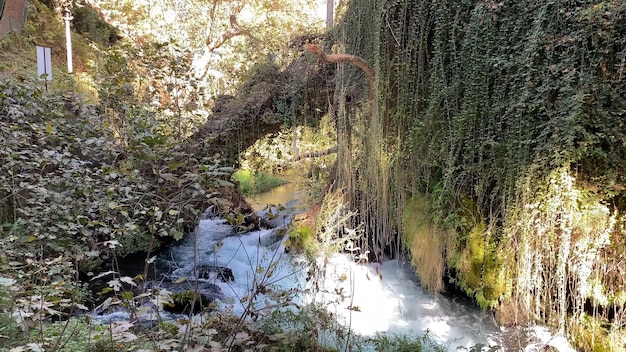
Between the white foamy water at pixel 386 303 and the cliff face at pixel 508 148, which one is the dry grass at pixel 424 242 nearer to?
the cliff face at pixel 508 148

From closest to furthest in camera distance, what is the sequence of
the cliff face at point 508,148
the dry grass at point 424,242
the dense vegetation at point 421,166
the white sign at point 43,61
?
the dense vegetation at point 421,166 < the cliff face at point 508,148 < the white sign at point 43,61 < the dry grass at point 424,242

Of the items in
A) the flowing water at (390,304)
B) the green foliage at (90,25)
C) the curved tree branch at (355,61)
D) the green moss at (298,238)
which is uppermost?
the green foliage at (90,25)

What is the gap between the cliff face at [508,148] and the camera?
2869 millimetres

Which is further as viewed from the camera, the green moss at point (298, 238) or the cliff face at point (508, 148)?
the green moss at point (298, 238)

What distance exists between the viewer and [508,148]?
3.17 m

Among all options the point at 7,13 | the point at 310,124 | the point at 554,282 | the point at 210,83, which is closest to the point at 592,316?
the point at 554,282

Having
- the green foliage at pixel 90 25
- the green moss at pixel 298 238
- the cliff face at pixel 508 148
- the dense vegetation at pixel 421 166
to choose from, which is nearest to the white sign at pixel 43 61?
the dense vegetation at pixel 421 166

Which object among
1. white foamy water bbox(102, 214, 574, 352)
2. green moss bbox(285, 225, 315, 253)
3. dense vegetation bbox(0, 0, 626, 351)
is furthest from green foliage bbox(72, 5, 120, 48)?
green moss bbox(285, 225, 315, 253)

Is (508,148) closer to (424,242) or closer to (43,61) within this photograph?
(424,242)

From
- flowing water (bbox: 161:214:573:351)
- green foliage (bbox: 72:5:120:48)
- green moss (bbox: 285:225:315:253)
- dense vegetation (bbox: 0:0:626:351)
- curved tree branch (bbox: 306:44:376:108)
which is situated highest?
green foliage (bbox: 72:5:120:48)

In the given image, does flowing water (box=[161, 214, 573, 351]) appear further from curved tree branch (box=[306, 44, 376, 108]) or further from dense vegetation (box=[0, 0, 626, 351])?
curved tree branch (box=[306, 44, 376, 108])

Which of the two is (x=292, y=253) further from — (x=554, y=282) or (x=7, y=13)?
(x=7, y=13)

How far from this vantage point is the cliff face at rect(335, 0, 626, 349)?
287 cm

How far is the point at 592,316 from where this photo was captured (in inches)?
123
